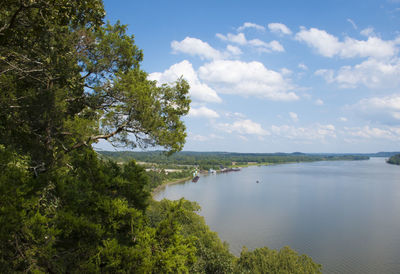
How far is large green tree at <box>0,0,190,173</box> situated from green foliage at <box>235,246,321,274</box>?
A: 31.6ft

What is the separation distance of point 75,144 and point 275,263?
1112 cm

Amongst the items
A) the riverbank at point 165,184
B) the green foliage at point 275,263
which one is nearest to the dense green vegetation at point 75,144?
the green foliage at point 275,263

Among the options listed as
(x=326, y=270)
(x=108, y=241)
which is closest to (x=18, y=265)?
(x=108, y=241)

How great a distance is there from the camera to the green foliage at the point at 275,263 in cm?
1171

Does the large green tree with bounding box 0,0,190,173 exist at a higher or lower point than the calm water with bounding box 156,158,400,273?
higher

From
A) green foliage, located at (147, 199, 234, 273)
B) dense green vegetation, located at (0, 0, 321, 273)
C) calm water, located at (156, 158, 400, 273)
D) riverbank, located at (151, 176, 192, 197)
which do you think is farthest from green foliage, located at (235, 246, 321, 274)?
riverbank, located at (151, 176, 192, 197)

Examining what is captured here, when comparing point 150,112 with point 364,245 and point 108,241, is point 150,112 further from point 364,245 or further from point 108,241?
point 364,245

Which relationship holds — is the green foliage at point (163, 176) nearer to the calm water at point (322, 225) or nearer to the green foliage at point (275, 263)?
the calm water at point (322, 225)

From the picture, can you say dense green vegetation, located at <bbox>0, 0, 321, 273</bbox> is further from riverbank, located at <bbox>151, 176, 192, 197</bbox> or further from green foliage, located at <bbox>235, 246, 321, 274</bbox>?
riverbank, located at <bbox>151, 176, 192, 197</bbox>

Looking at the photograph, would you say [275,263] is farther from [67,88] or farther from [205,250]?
[67,88]

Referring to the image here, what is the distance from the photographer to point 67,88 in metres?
4.65

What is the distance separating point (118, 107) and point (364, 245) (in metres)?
20.6

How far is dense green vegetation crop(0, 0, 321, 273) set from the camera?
2.88 m

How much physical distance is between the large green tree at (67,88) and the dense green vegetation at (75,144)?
2 cm
